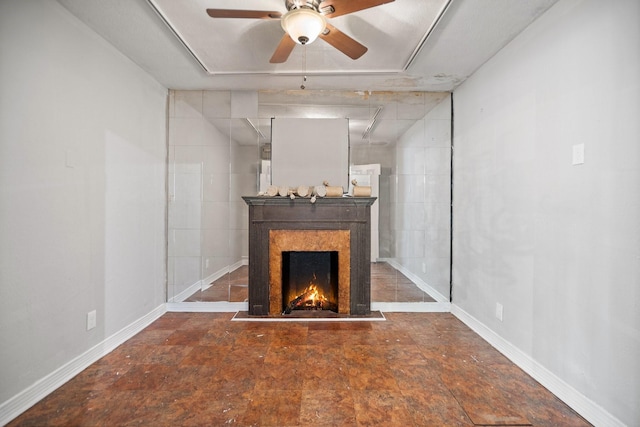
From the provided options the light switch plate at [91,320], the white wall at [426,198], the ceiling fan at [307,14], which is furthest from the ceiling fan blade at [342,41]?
the light switch plate at [91,320]

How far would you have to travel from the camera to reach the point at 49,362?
6.13ft

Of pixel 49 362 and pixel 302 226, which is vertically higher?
pixel 302 226

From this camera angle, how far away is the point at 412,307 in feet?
11.0

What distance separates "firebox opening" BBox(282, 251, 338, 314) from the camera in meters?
3.40

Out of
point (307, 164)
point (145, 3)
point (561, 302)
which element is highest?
point (145, 3)

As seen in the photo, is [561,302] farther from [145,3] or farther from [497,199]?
[145,3]

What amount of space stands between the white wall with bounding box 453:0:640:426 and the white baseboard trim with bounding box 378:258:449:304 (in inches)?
24.6

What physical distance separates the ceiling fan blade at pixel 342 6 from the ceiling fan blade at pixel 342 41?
0.33ft

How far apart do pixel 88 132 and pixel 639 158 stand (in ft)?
10.7

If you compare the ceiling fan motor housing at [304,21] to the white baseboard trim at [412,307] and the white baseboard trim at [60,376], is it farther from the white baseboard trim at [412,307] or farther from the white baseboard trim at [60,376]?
the white baseboard trim at [412,307]

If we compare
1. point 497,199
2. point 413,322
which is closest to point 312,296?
point 413,322

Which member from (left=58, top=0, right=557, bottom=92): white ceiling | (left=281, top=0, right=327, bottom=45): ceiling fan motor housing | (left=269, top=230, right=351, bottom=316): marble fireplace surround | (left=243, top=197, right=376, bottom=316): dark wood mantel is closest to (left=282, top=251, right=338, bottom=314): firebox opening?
(left=269, top=230, right=351, bottom=316): marble fireplace surround

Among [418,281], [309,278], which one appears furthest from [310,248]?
[418,281]

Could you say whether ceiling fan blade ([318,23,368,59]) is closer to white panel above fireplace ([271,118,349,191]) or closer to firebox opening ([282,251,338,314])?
white panel above fireplace ([271,118,349,191])
